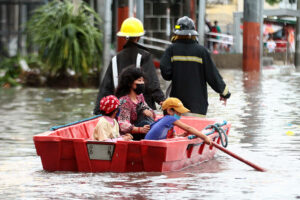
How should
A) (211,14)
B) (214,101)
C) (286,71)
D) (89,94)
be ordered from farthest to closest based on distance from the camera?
(211,14) < (286,71) < (89,94) < (214,101)

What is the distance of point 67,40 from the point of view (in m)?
23.6

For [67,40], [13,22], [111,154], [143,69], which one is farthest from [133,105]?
[13,22]

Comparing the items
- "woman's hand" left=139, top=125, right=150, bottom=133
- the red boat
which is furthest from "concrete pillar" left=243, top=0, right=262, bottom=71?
the red boat

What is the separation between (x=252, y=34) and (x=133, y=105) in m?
18.7

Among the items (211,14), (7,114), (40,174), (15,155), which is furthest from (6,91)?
(211,14)

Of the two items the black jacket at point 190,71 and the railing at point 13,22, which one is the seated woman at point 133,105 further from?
the railing at point 13,22

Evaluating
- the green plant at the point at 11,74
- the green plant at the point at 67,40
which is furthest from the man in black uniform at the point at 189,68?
the green plant at the point at 11,74

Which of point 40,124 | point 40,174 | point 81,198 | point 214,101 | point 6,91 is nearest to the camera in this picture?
point 81,198

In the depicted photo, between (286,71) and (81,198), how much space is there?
995 inches

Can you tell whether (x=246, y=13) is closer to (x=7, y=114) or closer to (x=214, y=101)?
(x=214, y=101)

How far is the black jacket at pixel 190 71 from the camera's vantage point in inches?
448

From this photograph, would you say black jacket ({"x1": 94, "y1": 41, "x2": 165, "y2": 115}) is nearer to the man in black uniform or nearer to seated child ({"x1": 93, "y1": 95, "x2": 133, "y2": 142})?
the man in black uniform

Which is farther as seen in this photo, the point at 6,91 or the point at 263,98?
the point at 6,91

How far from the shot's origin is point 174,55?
11461 millimetres
